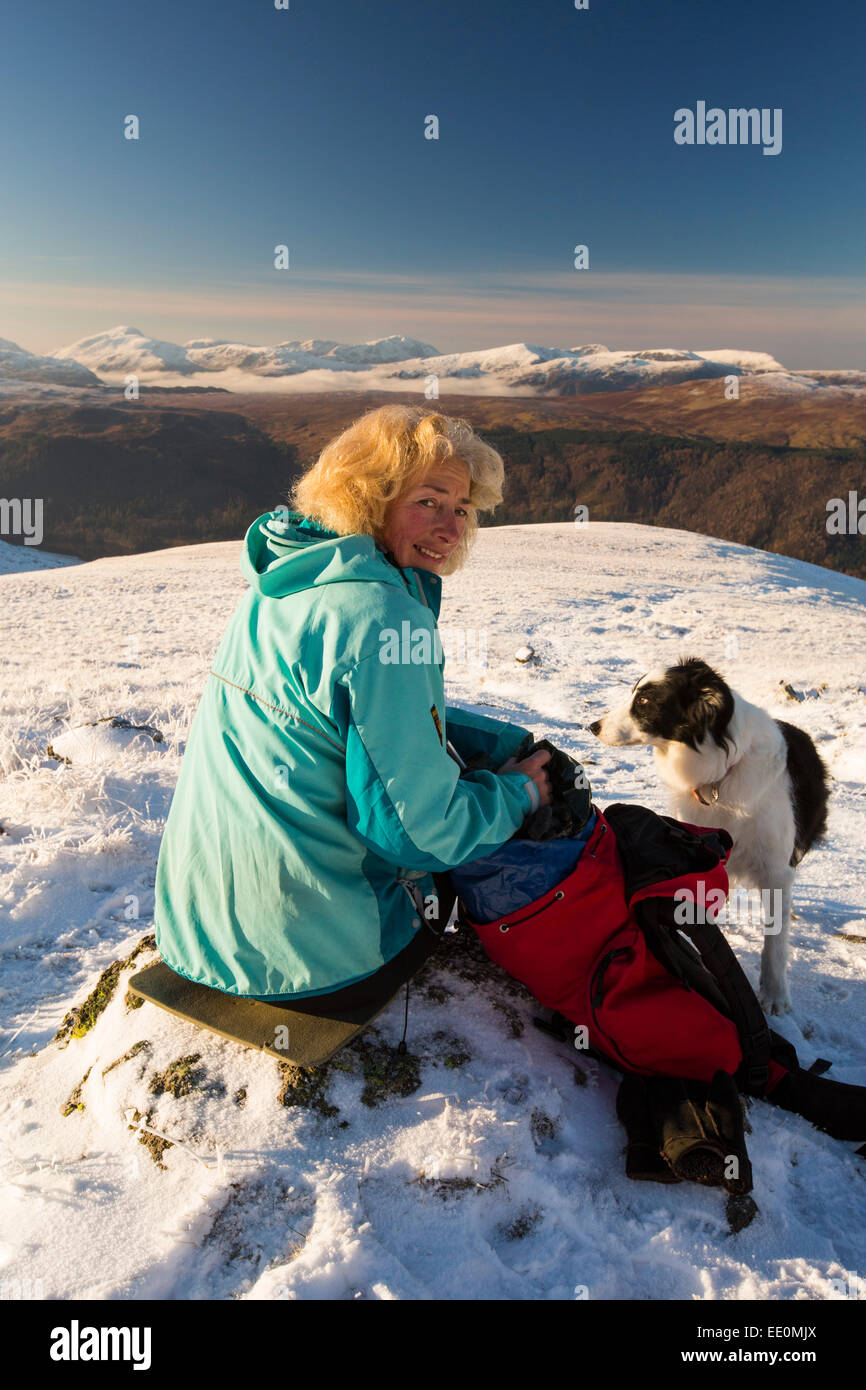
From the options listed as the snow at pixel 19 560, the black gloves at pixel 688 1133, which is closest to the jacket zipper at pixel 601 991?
the black gloves at pixel 688 1133

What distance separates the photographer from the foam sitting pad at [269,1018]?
2277 mm

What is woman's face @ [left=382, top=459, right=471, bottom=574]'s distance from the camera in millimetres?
2590

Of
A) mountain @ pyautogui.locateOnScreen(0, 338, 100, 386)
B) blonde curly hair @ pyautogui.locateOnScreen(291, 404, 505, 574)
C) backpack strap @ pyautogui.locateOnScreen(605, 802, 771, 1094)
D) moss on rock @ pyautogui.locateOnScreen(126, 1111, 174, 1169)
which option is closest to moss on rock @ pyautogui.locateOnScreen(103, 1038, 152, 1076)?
moss on rock @ pyautogui.locateOnScreen(126, 1111, 174, 1169)

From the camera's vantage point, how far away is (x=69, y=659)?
11469 mm

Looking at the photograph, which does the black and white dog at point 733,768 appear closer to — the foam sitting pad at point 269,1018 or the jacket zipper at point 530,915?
the jacket zipper at point 530,915

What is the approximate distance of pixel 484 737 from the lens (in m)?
2.87

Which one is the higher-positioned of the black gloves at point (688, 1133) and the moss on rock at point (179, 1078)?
the moss on rock at point (179, 1078)

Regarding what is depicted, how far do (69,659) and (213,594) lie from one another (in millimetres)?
6077

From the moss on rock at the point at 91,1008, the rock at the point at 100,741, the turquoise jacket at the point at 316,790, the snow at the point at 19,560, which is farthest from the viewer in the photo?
Answer: the snow at the point at 19,560

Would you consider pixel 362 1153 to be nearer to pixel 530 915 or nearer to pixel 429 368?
pixel 530 915

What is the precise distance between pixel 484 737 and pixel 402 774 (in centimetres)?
92

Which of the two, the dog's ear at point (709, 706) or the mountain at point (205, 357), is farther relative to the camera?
the mountain at point (205, 357)

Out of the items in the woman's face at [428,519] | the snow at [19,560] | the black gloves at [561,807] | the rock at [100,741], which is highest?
the snow at [19,560]

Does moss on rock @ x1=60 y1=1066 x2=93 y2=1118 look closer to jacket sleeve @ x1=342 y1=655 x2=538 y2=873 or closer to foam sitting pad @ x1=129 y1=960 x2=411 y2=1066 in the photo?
foam sitting pad @ x1=129 y1=960 x2=411 y2=1066
